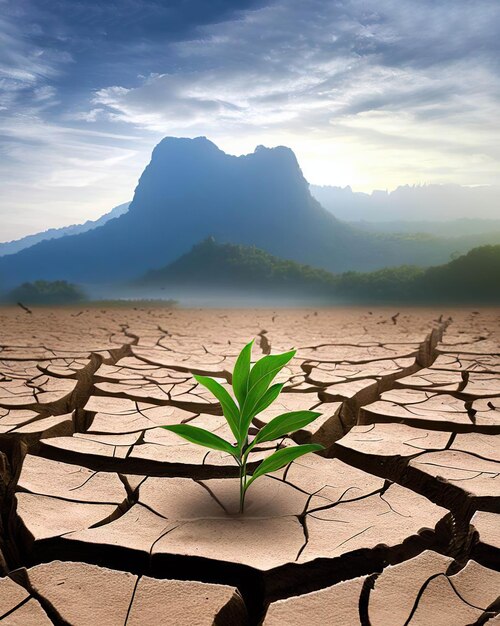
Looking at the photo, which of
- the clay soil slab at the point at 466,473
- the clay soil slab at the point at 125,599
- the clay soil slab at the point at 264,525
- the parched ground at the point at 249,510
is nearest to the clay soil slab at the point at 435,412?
the parched ground at the point at 249,510

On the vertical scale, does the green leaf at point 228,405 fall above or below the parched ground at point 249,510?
above

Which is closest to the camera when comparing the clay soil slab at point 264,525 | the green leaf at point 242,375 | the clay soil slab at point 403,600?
the clay soil slab at point 403,600

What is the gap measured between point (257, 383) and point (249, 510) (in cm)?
→ 36

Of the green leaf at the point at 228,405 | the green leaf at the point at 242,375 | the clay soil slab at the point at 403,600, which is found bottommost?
the clay soil slab at the point at 403,600

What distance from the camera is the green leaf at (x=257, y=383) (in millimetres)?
1306

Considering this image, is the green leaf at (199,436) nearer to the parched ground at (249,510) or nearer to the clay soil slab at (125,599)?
the parched ground at (249,510)

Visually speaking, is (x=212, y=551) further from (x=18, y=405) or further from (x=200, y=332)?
(x=200, y=332)

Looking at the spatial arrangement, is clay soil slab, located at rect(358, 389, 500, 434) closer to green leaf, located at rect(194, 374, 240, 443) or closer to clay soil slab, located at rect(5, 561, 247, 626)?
green leaf, located at rect(194, 374, 240, 443)

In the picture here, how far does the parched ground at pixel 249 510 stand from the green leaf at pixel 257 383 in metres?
0.27

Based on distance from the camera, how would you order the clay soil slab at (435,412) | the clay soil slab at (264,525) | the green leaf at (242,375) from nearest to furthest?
the clay soil slab at (264,525) → the green leaf at (242,375) → the clay soil slab at (435,412)

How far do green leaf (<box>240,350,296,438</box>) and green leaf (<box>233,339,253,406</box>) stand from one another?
0.04ft

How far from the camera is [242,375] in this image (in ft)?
4.31

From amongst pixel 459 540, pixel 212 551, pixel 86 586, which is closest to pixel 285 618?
pixel 212 551

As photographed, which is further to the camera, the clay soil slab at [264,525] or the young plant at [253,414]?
the young plant at [253,414]
